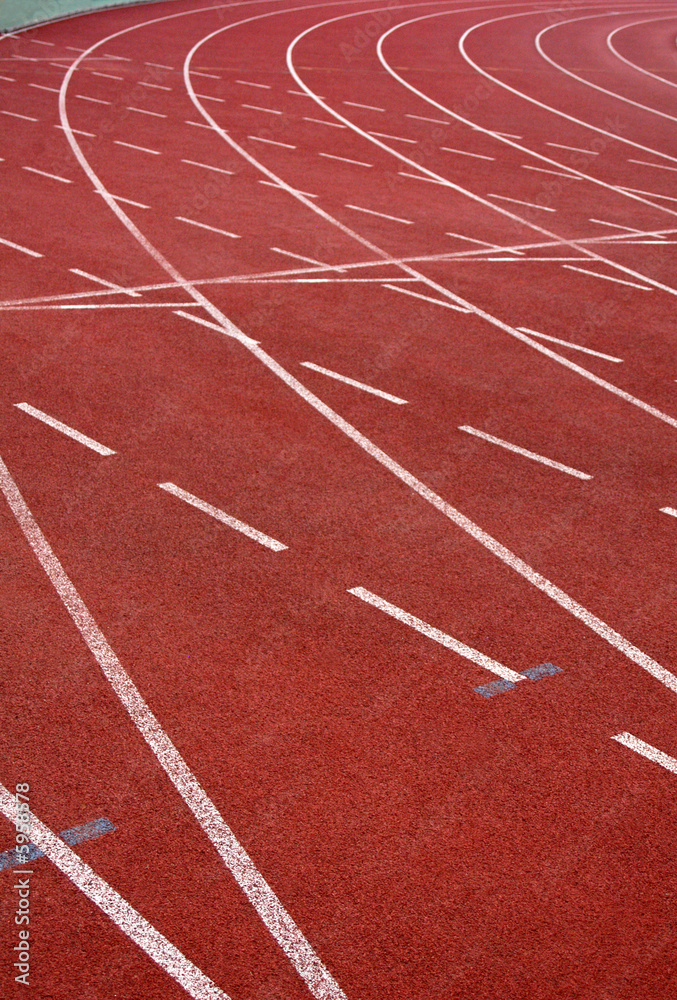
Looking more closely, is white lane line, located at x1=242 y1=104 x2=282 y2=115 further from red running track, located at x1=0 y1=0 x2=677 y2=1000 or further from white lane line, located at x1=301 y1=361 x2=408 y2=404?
white lane line, located at x1=301 y1=361 x2=408 y2=404

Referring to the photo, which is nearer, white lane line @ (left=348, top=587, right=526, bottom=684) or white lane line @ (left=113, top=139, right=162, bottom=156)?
white lane line @ (left=348, top=587, right=526, bottom=684)

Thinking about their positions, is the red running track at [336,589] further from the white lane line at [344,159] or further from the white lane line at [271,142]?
the white lane line at [271,142]

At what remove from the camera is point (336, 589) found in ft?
26.4

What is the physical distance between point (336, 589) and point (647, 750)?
8.27 feet

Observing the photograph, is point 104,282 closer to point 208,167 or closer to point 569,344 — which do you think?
point 569,344

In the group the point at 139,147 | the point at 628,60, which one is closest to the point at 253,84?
the point at 139,147

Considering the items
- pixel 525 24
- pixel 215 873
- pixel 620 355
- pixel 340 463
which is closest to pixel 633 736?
pixel 215 873

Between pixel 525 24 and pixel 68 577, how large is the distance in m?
39.4

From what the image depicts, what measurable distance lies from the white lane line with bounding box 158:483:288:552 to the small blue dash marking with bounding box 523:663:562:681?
7.44 feet

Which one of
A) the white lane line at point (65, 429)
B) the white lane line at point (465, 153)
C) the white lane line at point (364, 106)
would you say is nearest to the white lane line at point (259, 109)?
the white lane line at point (364, 106)

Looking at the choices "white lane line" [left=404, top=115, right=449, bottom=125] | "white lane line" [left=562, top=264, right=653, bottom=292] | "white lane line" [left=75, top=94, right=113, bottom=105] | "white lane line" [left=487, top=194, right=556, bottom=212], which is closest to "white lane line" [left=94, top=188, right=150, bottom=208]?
"white lane line" [left=487, top=194, right=556, bottom=212]

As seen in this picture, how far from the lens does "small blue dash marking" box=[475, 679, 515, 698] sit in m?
7.01

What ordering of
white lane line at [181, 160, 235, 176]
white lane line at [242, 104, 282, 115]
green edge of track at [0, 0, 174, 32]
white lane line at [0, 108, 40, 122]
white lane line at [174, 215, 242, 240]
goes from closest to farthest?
white lane line at [174, 215, 242, 240], white lane line at [181, 160, 235, 176], white lane line at [0, 108, 40, 122], white lane line at [242, 104, 282, 115], green edge of track at [0, 0, 174, 32]

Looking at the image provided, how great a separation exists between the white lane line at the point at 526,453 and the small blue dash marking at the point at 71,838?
5.64 metres
